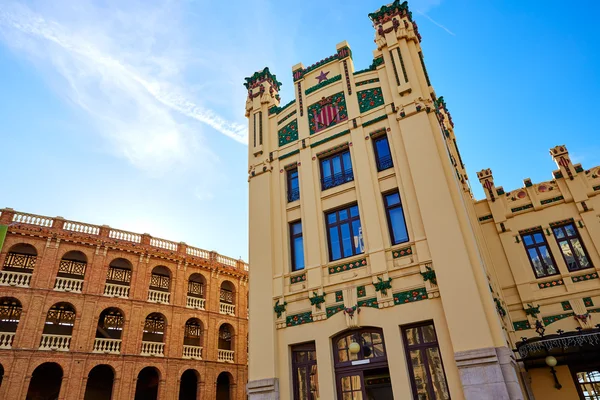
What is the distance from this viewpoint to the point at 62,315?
28.8m

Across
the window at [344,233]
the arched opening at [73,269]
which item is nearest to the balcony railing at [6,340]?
the arched opening at [73,269]

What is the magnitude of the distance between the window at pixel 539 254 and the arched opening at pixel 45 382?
1163 inches

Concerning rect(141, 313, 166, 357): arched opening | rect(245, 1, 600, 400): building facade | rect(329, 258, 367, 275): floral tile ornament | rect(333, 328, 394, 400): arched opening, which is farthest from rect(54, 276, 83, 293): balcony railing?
rect(333, 328, 394, 400): arched opening

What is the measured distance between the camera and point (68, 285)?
90.9 ft

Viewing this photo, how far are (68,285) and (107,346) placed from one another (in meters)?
5.13

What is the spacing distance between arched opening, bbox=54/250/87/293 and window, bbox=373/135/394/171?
2390 centimetres

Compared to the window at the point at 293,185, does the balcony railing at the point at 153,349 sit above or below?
below

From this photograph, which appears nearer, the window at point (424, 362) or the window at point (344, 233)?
the window at point (424, 362)

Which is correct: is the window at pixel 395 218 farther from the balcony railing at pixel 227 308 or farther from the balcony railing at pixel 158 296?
the balcony railing at pixel 227 308

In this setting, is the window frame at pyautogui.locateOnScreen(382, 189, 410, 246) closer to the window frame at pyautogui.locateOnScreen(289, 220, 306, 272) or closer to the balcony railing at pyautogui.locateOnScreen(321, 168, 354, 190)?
the balcony railing at pyautogui.locateOnScreen(321, 168, 354, 190)

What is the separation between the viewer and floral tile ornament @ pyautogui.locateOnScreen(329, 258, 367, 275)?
12.9 m

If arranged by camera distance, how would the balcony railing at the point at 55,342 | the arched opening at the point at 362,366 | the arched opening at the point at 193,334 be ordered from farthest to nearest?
the arched opening at the point at 193,334 < the balcony railing at the point at 55,342 < the arched opening at the point at 362,366

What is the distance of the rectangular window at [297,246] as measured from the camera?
14.5 m

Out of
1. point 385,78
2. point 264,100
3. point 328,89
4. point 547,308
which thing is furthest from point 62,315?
point 547,308
